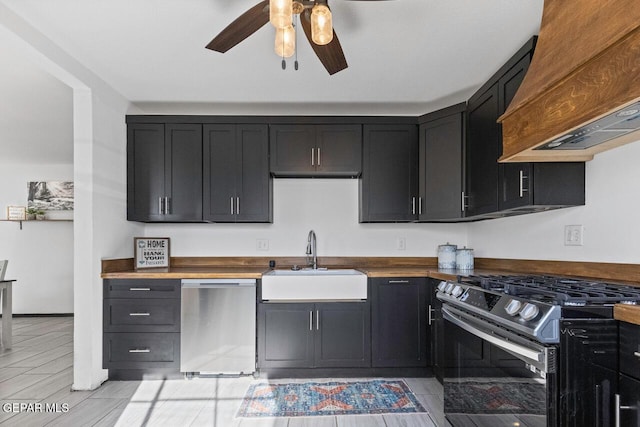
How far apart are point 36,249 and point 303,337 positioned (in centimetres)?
476

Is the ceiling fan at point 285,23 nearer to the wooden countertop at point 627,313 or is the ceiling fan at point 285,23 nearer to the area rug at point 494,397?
the wooden countertop at point 627,313

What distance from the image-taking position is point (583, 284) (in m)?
1.81

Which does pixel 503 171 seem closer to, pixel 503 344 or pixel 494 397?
pixel 503 344

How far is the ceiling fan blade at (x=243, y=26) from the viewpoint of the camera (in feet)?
5.24

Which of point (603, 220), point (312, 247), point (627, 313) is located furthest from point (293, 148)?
point (627, 313)

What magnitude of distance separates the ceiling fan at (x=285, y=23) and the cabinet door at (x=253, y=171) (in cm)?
148

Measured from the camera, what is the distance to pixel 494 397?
66.9 inches

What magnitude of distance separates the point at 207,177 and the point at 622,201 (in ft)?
9.67

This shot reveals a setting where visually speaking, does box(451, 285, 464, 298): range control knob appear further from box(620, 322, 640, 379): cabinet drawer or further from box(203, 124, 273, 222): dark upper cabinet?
box(203, 124, 273, 222): dark upper cabinet

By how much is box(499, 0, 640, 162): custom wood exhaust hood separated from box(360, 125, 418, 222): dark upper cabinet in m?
1.41

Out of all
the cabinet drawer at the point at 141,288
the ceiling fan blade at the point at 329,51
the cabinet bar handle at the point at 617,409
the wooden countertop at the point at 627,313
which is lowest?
the cabinet bar handle at the point at 617,409

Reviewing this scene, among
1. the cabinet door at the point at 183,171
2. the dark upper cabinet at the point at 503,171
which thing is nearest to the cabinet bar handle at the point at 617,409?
the dark upper cabinet at the point at 503,171

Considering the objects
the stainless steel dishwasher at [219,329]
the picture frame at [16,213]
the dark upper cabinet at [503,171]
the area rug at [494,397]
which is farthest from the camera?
the picture frame at [16,213]

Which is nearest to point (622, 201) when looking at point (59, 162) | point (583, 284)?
point (583, 284)
